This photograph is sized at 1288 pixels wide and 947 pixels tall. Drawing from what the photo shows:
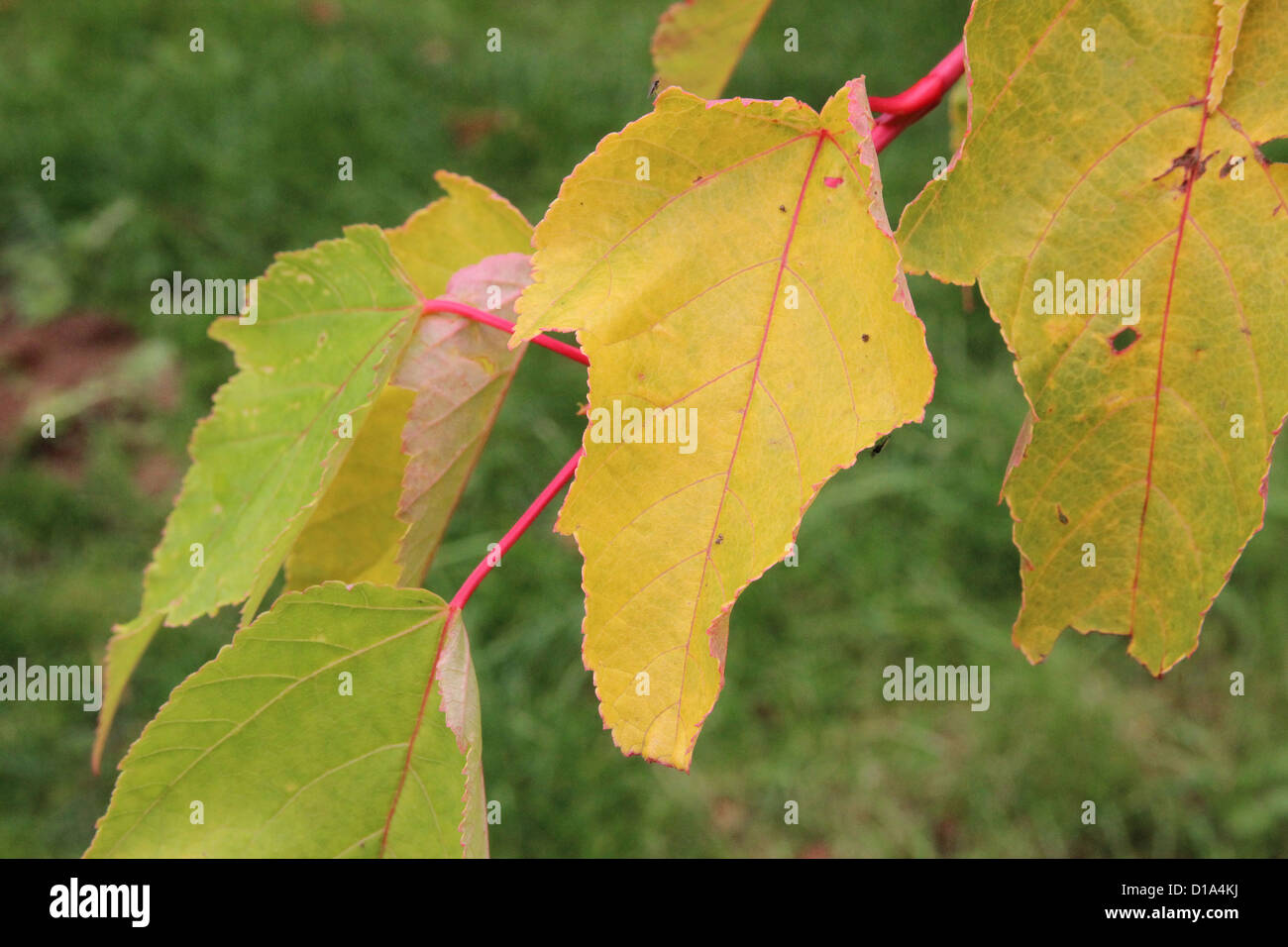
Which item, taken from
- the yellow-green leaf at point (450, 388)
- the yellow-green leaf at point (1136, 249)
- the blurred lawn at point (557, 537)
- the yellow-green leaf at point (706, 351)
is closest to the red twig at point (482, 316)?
the yellow-green leaf at point (450, 388)

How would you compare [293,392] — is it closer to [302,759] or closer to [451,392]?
[451,392]

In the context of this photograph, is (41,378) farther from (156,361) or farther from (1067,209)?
(1067,209)

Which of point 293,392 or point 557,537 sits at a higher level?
point 557,537

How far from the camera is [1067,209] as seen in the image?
689 mm

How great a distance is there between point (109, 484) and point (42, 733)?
2.63ft

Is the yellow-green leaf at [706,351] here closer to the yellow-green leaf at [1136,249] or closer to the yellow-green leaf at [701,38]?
the yellow-green leaf at [1136,249]

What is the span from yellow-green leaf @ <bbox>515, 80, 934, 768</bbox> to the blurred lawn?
193 cm

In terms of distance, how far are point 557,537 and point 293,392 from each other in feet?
7.02

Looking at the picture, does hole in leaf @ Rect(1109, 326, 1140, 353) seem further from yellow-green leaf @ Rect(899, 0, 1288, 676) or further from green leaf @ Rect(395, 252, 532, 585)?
Answer: green leaf @ Rect(395, 252, 532, 585)

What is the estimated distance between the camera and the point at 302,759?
0.80 metres

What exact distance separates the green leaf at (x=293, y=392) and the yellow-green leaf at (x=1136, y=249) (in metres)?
0.46

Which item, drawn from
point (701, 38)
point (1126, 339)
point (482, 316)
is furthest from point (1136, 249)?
point (701, 38)

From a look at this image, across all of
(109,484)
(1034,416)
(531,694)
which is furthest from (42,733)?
(1034,416)

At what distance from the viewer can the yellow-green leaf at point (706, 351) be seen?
0.66 meters
